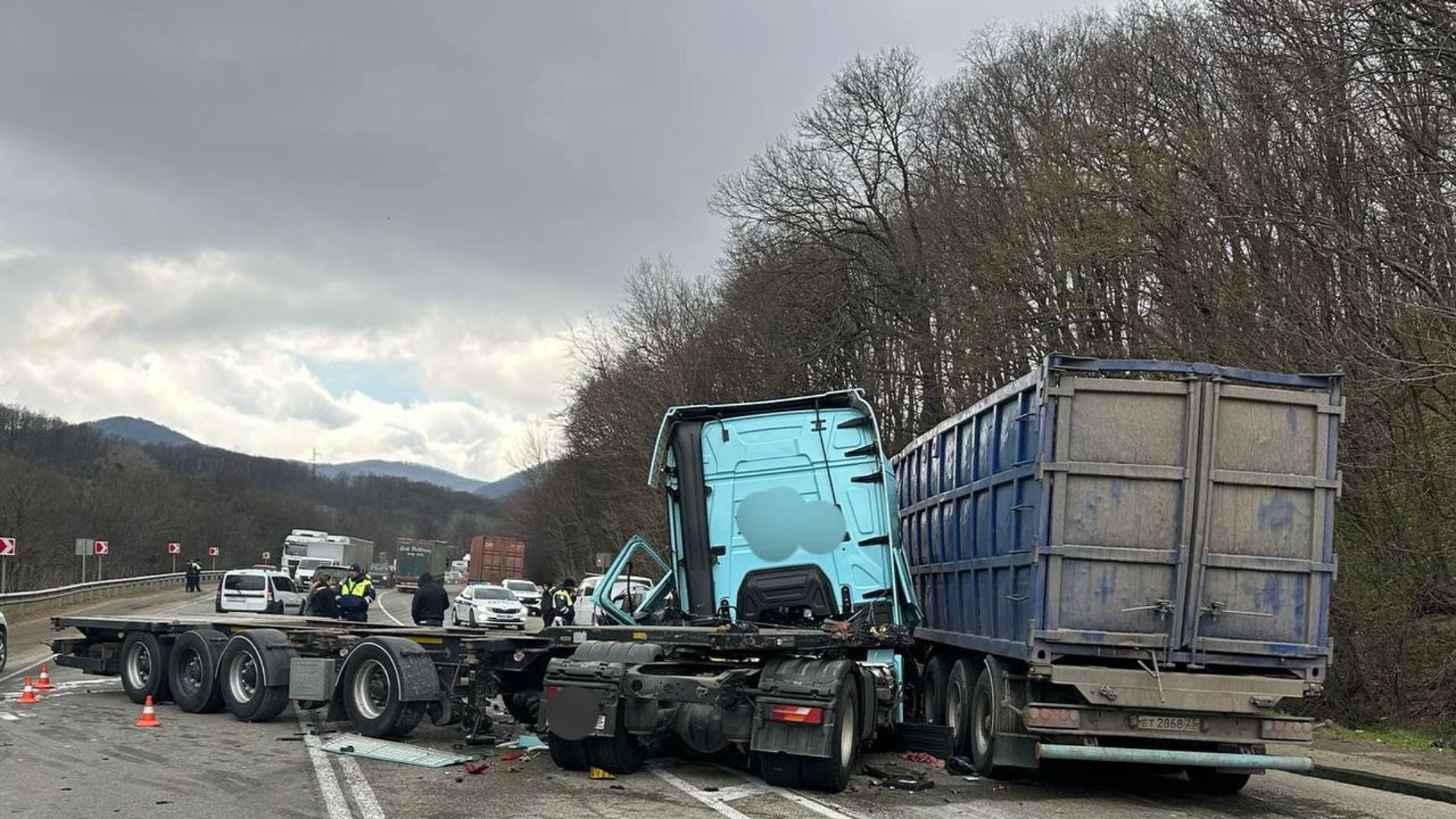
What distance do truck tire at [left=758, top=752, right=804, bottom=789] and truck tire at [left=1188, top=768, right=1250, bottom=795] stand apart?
3.27 m

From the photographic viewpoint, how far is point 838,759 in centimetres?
988

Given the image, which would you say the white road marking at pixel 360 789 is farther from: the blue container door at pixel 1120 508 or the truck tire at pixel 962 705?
the truck tire at pixel 962 705

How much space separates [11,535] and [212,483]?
6425 cm

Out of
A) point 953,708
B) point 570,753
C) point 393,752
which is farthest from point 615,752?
point 953,708

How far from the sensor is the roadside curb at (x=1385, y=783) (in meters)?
11.2

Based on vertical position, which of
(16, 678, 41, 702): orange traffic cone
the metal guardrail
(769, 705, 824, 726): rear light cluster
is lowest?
the metal guardrail

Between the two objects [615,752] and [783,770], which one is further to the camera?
[615,752]

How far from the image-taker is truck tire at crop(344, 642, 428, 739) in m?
12.2

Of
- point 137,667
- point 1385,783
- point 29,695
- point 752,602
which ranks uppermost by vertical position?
point 752,602

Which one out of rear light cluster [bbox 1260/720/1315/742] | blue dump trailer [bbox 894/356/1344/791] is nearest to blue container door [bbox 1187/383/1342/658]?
blue dump trailer [bbox 894/356/1344/791]

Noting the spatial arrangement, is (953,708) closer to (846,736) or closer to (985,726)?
(985,726)

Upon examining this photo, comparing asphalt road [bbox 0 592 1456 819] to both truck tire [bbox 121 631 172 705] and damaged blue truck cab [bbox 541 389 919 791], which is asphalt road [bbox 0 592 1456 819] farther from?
truck tire [bbox 121 631 172 705]

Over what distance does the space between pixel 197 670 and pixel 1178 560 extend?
10336 mm

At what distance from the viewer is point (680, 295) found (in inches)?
1992
